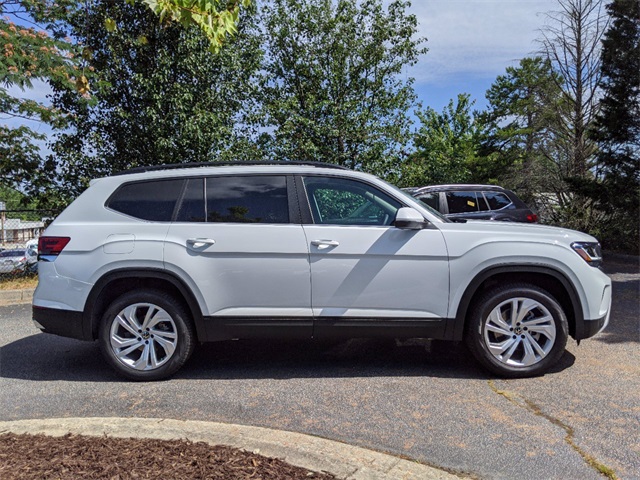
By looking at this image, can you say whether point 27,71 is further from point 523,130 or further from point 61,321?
point 523,130

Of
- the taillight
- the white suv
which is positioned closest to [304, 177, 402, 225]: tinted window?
the white suv

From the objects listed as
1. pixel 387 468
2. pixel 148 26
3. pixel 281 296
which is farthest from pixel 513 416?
pixel 148 26

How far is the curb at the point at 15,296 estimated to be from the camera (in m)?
9.06

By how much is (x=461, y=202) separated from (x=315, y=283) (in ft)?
22.8

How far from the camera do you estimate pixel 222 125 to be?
12.2 metres

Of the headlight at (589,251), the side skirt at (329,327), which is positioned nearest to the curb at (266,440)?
the side skirt at (329,327)

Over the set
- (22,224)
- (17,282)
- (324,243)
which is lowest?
(17,282)

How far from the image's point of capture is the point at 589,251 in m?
4.72

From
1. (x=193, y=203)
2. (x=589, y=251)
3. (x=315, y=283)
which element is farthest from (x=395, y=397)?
(x=193, y=203)

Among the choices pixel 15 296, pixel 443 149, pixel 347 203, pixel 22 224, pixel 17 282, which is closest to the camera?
pixel 347 203

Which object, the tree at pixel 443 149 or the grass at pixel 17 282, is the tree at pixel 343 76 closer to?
the tree at pixel 443 149

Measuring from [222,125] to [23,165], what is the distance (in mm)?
4287

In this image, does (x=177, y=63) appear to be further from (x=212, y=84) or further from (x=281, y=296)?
(x=281, y=296)

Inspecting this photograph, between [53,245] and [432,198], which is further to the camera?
[432,198]
